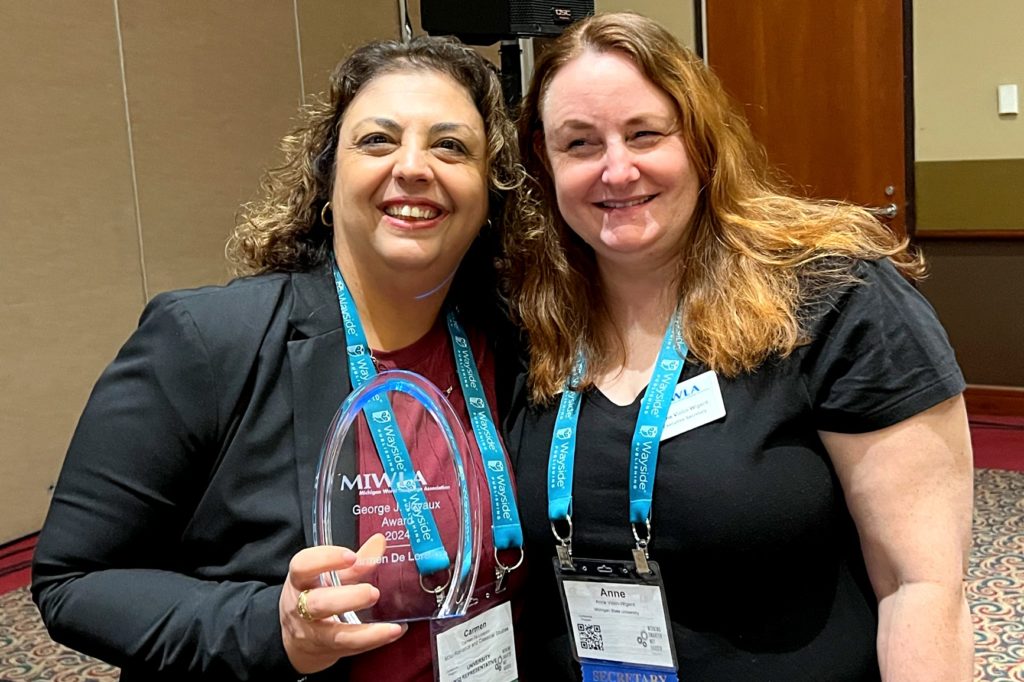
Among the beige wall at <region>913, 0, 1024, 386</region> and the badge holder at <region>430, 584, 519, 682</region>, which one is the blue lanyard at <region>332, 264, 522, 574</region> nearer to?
the badge holder at <region>430, 584, 519, 682</region>

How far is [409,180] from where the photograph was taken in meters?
1.46

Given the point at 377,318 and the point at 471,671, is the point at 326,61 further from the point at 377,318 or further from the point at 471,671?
the point at 471,671

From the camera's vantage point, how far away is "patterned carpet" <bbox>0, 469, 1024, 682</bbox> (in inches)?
109

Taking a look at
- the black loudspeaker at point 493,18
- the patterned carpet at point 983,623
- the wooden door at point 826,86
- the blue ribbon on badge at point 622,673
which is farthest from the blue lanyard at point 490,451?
the wooden door at point 826,86

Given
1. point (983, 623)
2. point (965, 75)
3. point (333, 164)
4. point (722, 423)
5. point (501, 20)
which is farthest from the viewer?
point (965, 75)

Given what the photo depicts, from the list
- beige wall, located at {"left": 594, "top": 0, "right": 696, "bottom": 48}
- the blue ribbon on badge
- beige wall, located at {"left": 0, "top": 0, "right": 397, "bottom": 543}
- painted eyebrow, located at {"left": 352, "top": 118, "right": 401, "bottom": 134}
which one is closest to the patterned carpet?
beige wall, located at {"left": 0, "top": 0, "right": 397, "bottom": 543}

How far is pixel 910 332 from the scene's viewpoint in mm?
1320

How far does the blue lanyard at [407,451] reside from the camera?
1293mm

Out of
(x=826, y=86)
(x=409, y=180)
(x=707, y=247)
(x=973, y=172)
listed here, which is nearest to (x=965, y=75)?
(x=973, y=172)

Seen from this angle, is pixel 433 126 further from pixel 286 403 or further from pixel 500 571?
pixel 500 571

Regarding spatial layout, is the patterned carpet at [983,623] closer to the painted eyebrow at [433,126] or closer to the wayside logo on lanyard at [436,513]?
the wayside logo on lanyard at [436,513]

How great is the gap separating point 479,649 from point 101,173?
3.53 metres

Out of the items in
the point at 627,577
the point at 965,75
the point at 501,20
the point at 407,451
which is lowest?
the point at 627,577

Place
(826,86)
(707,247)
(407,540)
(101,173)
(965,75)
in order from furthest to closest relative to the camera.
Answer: (826,86)
(965,75)
(101,173)
(707,247)
(407,540)
